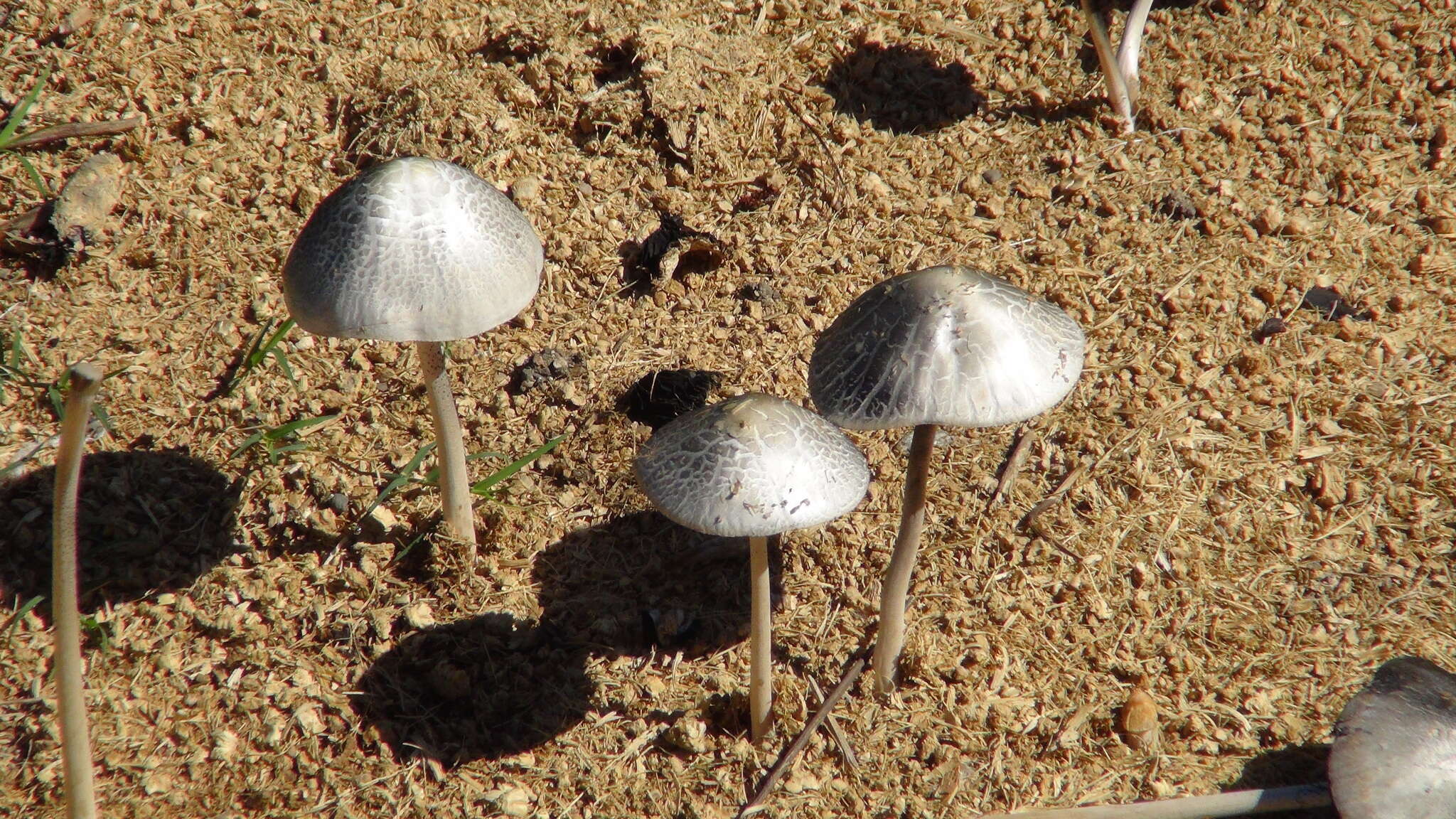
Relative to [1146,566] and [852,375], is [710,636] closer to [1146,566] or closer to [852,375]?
[852,375]

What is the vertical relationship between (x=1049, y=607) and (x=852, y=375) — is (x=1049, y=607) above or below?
below

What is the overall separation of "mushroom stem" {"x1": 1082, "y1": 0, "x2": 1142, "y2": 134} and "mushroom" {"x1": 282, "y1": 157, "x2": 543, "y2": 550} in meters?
3.18

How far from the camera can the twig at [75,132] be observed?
4453 mm

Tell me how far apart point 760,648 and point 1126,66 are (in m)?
3.56

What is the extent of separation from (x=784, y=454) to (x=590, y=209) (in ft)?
7.68

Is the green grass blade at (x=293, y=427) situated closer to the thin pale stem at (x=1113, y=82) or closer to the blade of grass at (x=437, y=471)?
the blade of grass at (x=437, y=471)

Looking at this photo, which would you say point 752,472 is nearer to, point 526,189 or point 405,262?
point 405,262

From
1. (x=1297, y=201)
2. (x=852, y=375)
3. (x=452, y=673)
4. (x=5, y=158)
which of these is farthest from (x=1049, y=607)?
(x=5, y=158)

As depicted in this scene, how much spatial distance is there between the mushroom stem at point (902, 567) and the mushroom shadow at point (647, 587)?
50 centimetres

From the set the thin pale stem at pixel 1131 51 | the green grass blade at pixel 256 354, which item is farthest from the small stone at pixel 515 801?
the thin pale stem at pixel 1131 51

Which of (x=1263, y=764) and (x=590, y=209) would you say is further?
(x=590, y=209)

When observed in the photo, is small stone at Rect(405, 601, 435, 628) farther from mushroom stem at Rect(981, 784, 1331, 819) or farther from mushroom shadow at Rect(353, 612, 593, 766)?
mushroom stem at Rect(981, 784, 1331, 819)

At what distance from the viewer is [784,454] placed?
2.68 meters

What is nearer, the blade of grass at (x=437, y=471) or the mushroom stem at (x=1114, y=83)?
the blade of grass at (x=437, y=471)
